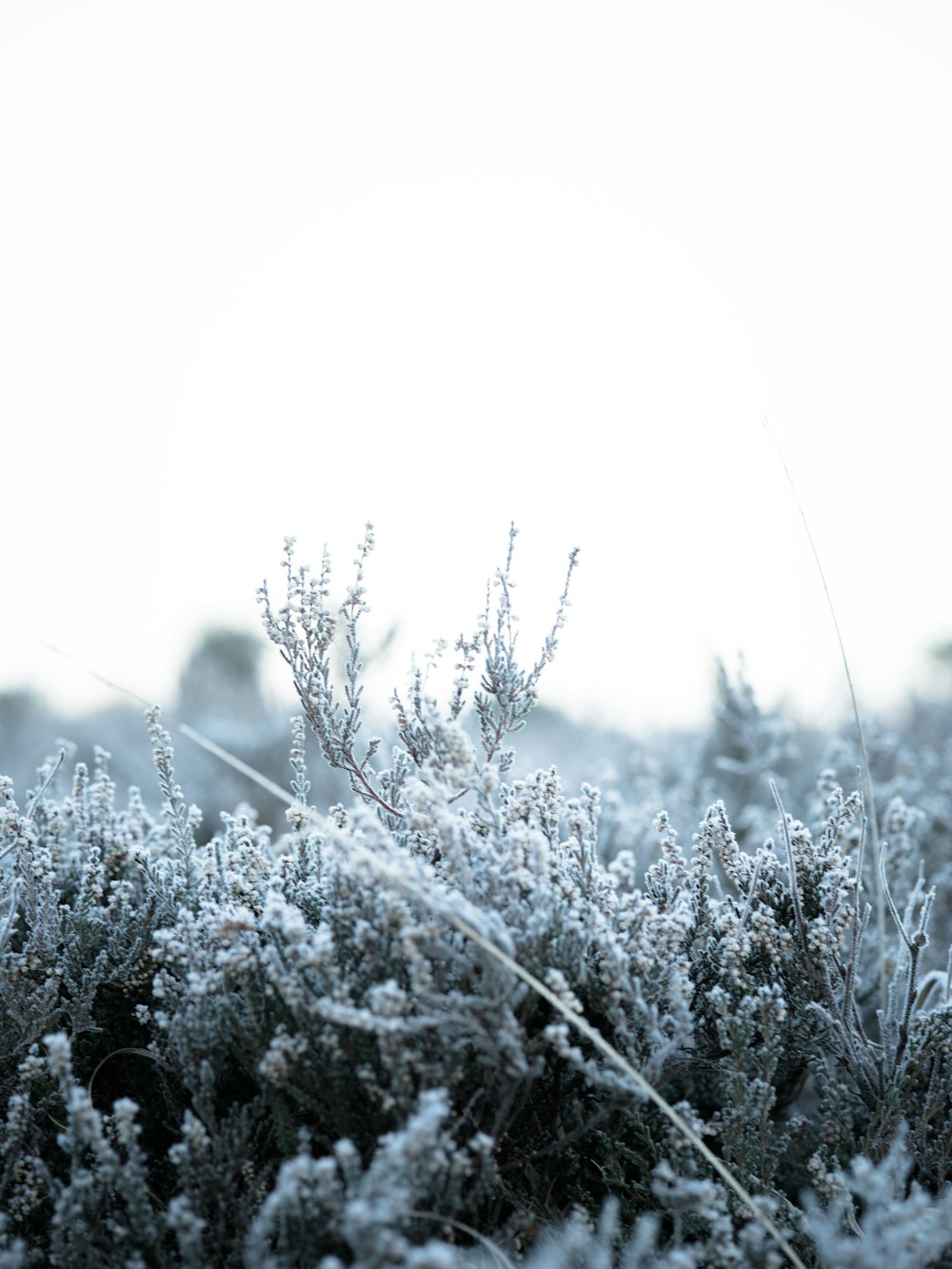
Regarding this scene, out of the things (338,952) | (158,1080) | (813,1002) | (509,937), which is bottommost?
(158,1080)

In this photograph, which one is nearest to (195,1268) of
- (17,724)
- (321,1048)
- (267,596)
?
(321,1048)

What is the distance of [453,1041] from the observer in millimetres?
1643

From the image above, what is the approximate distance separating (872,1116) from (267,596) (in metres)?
1.89

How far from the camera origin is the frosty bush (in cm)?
154

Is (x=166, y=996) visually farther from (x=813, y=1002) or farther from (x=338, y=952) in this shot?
(x=813, y=1002)

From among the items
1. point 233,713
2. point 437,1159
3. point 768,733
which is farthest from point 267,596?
point 233,713

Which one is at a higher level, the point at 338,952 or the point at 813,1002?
the point at 813,1002

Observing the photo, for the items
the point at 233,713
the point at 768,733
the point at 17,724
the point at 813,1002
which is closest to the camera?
the point at 813,1002

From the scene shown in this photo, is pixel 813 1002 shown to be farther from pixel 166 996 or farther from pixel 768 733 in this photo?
pixel 768 733

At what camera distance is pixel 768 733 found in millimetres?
5969

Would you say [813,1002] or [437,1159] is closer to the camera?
[437,1159]

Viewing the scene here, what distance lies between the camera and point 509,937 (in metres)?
1.67

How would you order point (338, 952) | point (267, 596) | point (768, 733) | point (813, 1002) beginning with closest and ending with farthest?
point (338, 952), point (813, 1002), point (267, 596), point (768, 733)

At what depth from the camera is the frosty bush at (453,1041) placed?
1543 mm
